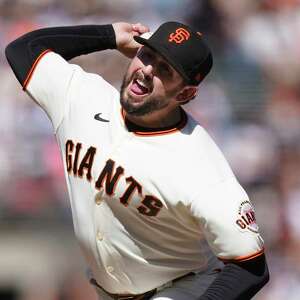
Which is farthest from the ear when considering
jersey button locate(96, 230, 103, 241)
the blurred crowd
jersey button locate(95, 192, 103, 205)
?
the blurred crowd

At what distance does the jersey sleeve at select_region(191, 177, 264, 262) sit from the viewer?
10.8 ft

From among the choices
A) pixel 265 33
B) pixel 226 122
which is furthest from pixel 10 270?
pixel 265 33

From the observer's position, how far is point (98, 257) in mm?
3756

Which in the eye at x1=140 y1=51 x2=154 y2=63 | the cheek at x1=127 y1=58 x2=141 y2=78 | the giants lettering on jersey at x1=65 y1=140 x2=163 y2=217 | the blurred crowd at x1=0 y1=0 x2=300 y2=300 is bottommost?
the blurred crowd at x1=0 y1=0 x2=300 y2=300

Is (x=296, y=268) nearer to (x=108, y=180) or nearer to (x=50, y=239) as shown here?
(x=50, y=239)

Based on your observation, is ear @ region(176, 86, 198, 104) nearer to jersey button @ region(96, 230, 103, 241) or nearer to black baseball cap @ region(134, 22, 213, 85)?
black baseball cap @ region(134, 22, 213, 85)

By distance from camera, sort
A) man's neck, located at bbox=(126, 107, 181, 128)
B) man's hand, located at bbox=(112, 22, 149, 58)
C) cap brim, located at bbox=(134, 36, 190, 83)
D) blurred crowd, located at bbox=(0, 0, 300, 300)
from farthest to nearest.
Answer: blurred crowd, located at bbox=(0, 0, 300, 300), man's hand, located at bbox=(112, 22, 149, 58), man's neck, located at bbox=(126, 107, 181, 128), cap brim, located at bbox=(134, 36, 190, 83)

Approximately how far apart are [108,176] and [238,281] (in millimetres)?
713

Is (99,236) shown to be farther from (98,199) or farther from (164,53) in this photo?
(164,53)

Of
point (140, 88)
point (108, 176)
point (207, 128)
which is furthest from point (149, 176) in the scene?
point (207, 128)

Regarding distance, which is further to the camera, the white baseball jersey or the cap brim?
the cap brim

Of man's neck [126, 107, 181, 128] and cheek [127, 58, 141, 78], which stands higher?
cheek [127, 58, 141, 78]

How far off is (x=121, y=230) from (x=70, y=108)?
2.01ft

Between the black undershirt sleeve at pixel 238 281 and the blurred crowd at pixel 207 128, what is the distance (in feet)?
11.2
